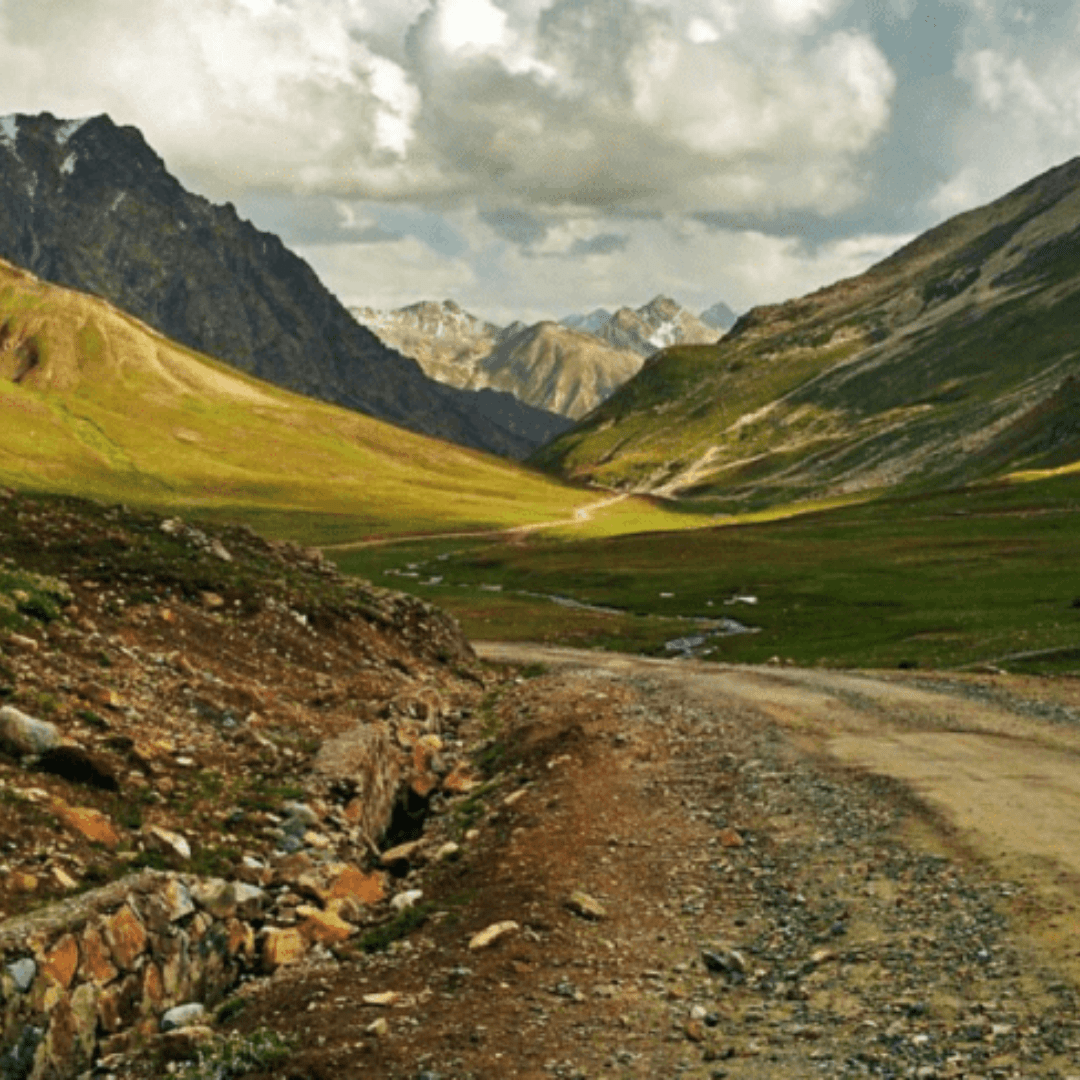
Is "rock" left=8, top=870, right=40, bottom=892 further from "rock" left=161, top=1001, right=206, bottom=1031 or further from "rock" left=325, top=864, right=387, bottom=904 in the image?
"rock" left=325, top=864, right=387, bottom=904

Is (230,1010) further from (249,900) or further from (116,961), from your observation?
(249,900)

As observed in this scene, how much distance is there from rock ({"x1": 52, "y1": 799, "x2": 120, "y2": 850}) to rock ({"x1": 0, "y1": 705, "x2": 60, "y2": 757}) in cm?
166

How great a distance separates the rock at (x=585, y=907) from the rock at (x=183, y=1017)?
6.26 m

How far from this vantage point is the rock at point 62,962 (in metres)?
13.5

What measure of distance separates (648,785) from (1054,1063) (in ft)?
55.4

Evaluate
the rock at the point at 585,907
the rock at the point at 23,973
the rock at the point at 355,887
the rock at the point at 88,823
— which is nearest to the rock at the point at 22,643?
the rock at the point at 88,823

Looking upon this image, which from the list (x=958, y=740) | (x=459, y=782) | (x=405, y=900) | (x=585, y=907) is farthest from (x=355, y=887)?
(x=958, y=740)

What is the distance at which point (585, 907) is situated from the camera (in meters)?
17.8

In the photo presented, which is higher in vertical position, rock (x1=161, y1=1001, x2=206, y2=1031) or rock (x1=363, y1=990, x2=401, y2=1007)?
rock (x1=363, y1=990, x2=401, y2=1007)

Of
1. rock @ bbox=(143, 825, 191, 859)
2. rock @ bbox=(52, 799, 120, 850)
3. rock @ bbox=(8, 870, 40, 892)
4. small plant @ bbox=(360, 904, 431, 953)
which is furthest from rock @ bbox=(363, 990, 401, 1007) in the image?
rock @ bbox=(52, 799, 120, 850)

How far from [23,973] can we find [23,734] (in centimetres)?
715

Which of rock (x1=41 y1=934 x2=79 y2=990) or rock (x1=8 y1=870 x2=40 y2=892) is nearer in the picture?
rock (x1=41 y1=934 x2=79 y2=990)

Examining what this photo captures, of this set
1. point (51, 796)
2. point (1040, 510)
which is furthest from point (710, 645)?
point (1040, 510)

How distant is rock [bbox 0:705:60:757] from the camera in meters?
19.2
